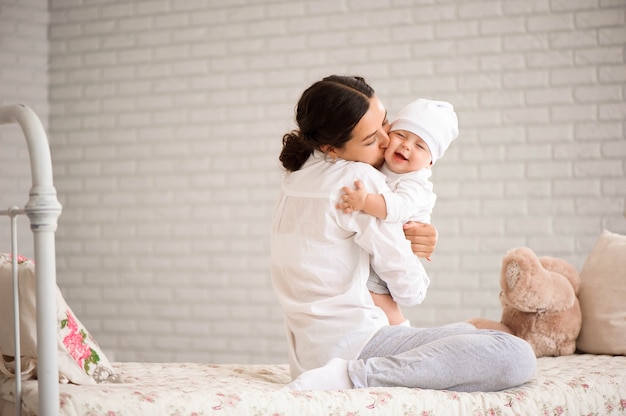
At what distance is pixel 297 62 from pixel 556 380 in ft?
7.28

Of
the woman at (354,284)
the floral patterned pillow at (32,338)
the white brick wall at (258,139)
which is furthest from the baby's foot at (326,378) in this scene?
the white brick wall at (258,139)

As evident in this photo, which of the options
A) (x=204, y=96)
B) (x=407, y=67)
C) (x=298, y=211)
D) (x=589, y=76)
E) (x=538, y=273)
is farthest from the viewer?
(x=204, y=96)

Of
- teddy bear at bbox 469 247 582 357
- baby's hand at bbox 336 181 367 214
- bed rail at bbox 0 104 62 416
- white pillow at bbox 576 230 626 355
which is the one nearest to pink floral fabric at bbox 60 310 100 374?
bed rail at bbox 0 104 62 416

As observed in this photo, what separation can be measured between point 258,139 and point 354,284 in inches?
79.8

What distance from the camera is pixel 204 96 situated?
3.87 meters

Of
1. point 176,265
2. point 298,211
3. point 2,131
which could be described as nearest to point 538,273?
point 298,211

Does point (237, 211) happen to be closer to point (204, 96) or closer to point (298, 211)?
point (204, 96)

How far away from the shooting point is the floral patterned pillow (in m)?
1.65

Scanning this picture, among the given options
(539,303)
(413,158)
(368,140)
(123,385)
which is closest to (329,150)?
(368,140)

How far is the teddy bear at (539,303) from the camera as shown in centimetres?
242

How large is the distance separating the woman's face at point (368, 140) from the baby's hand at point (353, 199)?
0.34 feet

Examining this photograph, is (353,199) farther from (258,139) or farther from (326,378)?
(258,139)

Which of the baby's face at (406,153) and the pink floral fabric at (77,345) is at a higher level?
the baby's face at (406,153)

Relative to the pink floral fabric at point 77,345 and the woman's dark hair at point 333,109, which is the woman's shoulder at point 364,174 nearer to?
the woman's dark hair at point 333,109
